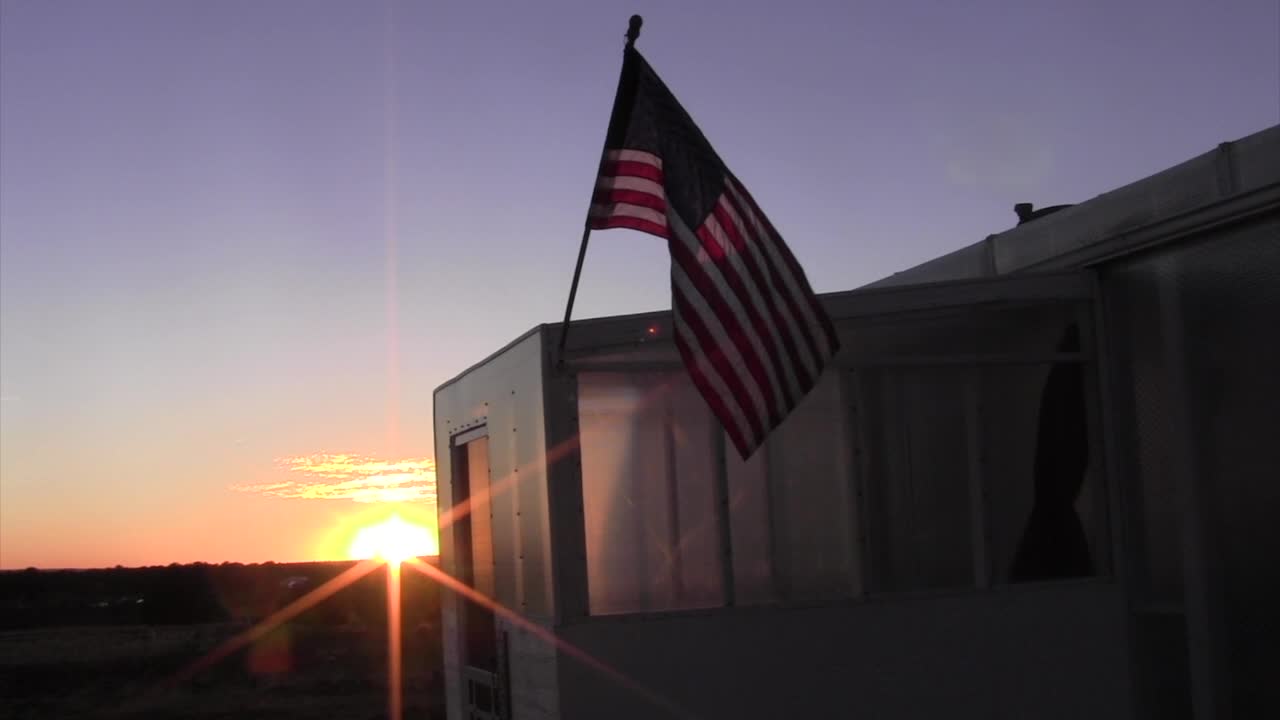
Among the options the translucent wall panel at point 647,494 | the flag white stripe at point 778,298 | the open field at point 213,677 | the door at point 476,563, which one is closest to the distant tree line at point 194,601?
the open field at point 213,677

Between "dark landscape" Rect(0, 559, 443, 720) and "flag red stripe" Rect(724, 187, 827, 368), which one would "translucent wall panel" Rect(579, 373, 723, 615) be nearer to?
"flag red stripe" Rect(724, 187, 827, 368)

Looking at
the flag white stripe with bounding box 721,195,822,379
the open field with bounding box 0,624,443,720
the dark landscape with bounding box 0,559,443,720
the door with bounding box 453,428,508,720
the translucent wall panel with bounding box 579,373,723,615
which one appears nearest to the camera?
the flag white stripe with bounding box 721,195,822,379

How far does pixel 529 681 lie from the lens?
24.8 ft

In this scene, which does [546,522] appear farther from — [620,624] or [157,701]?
[157,701]

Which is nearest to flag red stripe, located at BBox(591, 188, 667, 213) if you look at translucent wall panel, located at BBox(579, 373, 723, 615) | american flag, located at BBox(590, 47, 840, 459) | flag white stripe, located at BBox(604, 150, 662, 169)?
american flag, located at BBox(590, 47, 840, 459)

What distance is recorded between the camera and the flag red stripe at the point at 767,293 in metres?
6.33

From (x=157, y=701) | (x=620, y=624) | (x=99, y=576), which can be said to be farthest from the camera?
(x=99, y=576)

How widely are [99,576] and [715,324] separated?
76814 millimetres

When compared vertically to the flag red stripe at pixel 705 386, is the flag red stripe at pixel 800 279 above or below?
above

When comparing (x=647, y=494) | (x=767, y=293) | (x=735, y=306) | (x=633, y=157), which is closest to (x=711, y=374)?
(x=735, y=306)

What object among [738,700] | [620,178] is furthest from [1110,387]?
[620,178]

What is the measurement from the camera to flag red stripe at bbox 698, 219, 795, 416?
6.30 metres

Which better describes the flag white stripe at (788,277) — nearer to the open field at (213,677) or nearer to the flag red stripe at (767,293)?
the flag red stripe at (767,293)

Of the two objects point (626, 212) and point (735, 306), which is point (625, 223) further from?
point (735, 306)
